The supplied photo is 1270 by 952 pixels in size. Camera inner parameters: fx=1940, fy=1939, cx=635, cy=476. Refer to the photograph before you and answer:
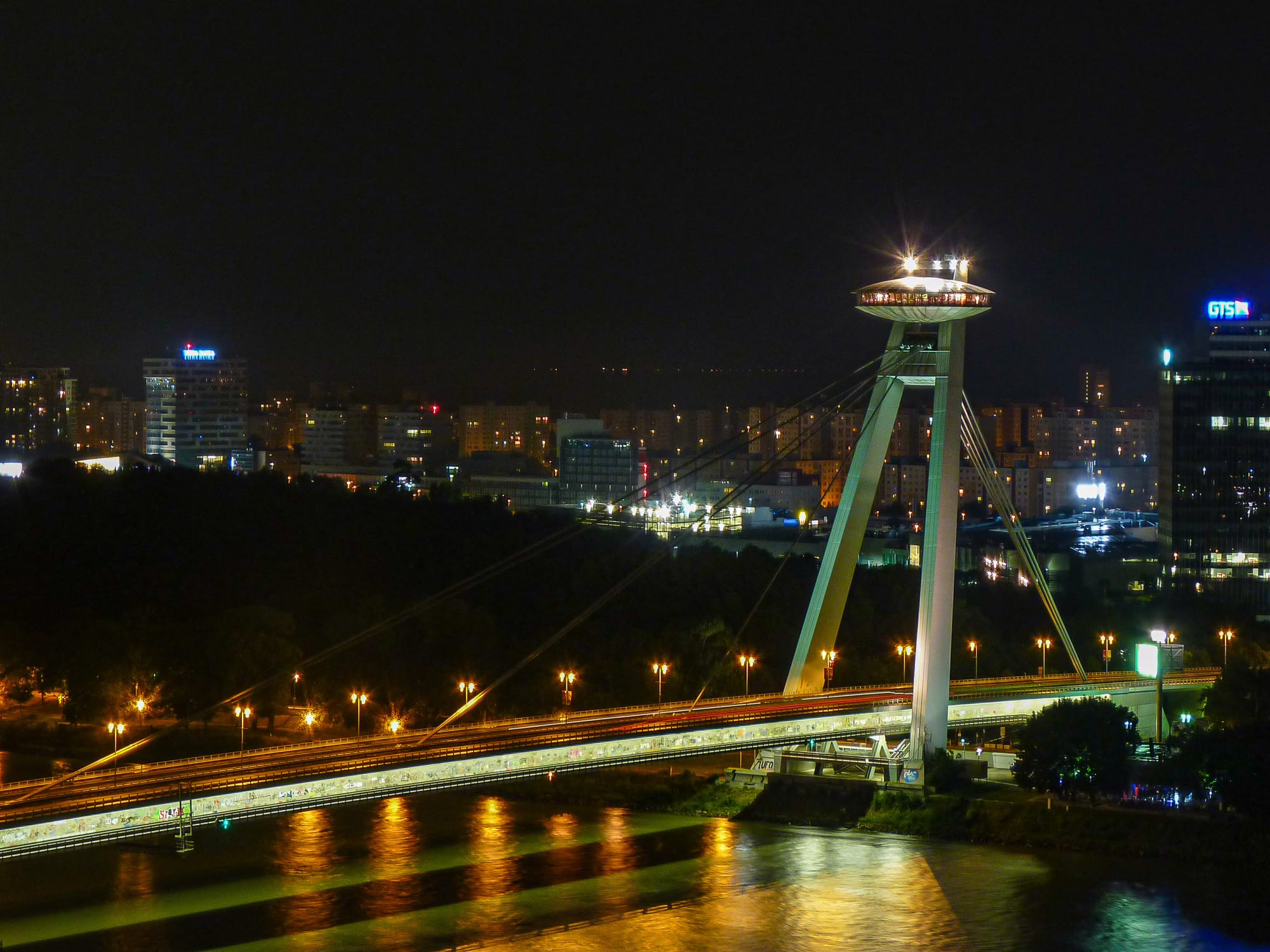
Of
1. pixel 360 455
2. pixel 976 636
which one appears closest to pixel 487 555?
pixel 976 636

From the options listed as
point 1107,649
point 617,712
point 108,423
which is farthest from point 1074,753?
point 108,423

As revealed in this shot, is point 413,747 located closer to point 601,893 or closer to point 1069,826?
point 601,893

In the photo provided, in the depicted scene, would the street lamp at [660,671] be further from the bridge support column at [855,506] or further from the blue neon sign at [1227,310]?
the blue neon sign at [1227,310]

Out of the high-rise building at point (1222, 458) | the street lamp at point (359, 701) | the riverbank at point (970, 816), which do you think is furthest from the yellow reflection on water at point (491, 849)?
the high-rise building at point (1222, 458)

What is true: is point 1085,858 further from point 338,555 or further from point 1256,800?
point 338,555

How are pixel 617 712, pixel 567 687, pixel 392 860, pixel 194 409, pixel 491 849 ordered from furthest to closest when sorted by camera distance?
pixel 194 409
pixel 567 687
pixel 617 712
pixel 491 849
pixel 392 860

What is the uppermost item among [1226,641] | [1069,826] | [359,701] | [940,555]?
[940,555]
